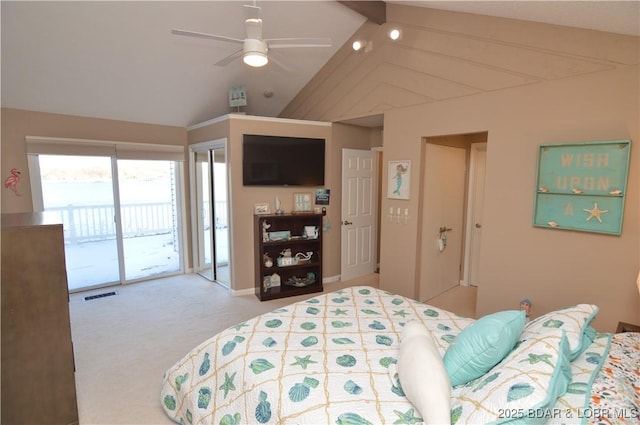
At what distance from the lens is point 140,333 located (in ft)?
10.7

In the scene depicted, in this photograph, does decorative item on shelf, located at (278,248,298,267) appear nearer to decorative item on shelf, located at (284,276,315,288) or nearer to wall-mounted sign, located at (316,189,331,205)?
decorative item on shelf, located at (284,276,315,288)

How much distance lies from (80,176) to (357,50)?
4.04m

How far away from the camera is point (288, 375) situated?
1.57m

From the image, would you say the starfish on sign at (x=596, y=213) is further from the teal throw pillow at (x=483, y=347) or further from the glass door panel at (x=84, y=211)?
the glass door panel at (x=84, y=211)

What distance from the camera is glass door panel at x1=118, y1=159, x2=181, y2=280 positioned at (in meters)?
4.79

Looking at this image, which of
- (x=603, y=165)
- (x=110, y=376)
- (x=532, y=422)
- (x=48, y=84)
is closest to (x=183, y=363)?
(x=110, y=376)

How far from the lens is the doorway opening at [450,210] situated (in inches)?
154

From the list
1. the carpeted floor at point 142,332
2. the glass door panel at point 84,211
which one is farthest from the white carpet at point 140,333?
the glass door panel at point 84,211

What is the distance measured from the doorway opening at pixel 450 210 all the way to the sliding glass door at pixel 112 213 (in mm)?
3764

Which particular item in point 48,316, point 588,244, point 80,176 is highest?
point 80,176

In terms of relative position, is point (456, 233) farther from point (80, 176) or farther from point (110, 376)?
point (80, 176)

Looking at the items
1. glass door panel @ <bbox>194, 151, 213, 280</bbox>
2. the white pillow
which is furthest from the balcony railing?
the white pillow

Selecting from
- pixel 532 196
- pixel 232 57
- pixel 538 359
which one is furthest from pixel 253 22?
pixel 532 196

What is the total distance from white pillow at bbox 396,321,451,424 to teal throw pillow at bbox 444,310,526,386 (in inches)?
5.5
